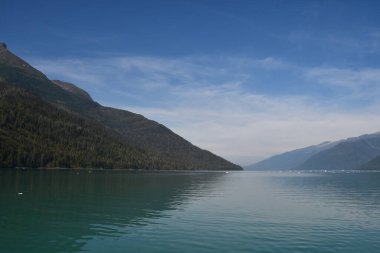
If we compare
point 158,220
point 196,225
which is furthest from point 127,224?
point 196,225

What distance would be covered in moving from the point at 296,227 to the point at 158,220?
20.0 m

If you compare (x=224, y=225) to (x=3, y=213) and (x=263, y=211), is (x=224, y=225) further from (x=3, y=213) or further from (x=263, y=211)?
(x=3, y=213)

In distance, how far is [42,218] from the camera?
5738 cm

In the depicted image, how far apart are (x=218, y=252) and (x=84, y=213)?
3213 cm

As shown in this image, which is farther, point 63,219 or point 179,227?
point 63,219

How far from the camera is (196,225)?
54844 millimetres

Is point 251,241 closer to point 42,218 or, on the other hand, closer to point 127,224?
point 127,224

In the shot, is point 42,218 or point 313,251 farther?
point 42,218

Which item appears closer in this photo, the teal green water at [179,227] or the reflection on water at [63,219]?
the teal green water at [179,227]

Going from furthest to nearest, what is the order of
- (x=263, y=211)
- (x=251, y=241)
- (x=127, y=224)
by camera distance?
(x=263, y=211)
(x=127, y=224)
(x=251, y=241)

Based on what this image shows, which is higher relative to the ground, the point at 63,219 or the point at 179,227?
the point at 63,219

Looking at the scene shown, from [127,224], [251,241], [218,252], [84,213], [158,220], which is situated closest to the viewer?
[218,252]

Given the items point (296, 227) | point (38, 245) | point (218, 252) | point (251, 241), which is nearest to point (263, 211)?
point (296, 227)

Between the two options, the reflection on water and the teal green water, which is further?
the reflection on water
